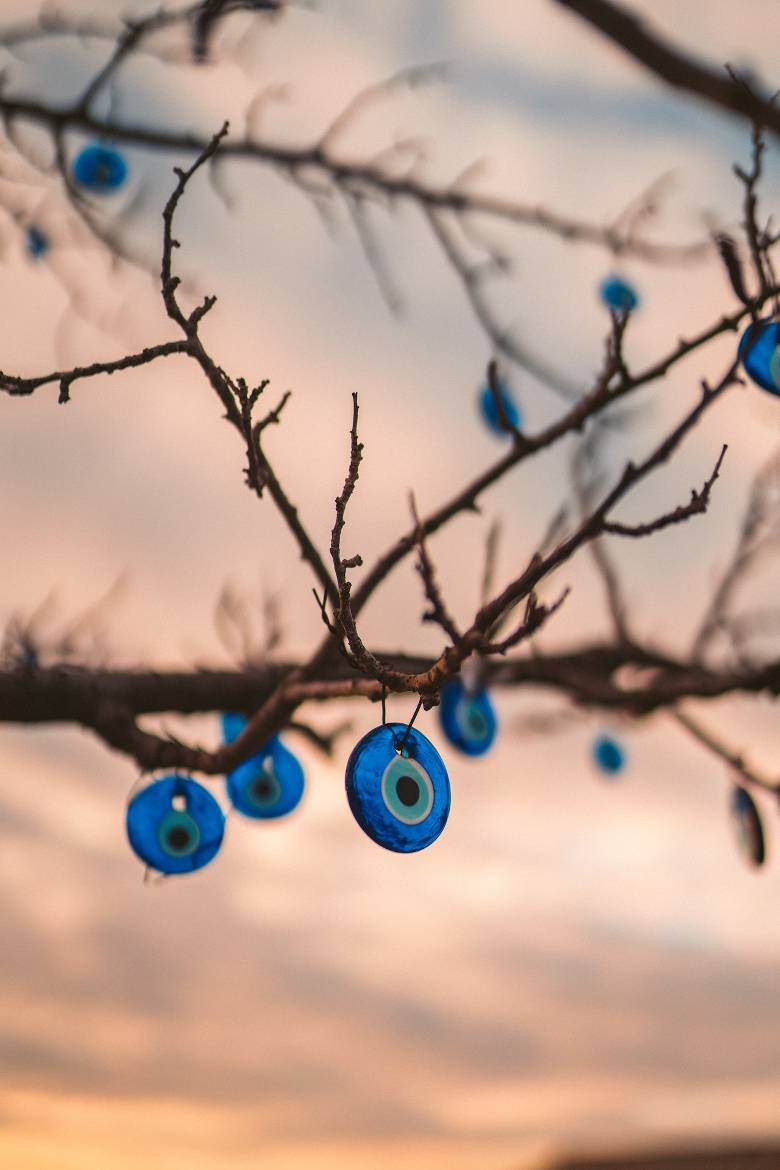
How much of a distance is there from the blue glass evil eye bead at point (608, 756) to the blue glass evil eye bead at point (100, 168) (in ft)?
11.4

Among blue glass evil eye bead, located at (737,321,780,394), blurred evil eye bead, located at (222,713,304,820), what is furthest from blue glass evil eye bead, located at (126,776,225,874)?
blue glass evil eye bead, located at (737,321,780,394)

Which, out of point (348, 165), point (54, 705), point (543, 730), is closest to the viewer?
point (54, 705)

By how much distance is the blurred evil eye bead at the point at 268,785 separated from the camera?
3000 millimetres

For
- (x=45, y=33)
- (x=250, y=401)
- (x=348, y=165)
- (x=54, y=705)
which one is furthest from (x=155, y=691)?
(x=45, y=33)

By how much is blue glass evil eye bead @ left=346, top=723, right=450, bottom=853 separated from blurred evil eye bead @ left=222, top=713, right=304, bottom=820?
4.01ft

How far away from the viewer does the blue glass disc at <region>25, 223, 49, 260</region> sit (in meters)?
4.05

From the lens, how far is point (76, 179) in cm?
388

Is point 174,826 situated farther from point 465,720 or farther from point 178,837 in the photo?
point 465,720

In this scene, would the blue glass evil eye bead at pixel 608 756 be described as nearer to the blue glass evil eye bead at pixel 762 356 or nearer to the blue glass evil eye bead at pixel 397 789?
the blue glass evil eye bead at pixel 762 356

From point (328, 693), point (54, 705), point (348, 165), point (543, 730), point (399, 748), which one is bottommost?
point (399, 748)

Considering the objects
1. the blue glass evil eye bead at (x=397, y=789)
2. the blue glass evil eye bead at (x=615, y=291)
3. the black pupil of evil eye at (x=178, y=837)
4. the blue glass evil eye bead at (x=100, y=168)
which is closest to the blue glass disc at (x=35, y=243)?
the blue glass evil eye bead at (x=100, y=168)

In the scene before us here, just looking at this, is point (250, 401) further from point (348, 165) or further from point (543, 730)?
point (543, 730)

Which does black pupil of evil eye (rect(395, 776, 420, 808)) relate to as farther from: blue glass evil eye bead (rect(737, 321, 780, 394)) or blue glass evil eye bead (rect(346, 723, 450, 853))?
blue glass evil eye bead (rect(737, 321, 780, 394))

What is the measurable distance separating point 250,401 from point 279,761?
133cm
